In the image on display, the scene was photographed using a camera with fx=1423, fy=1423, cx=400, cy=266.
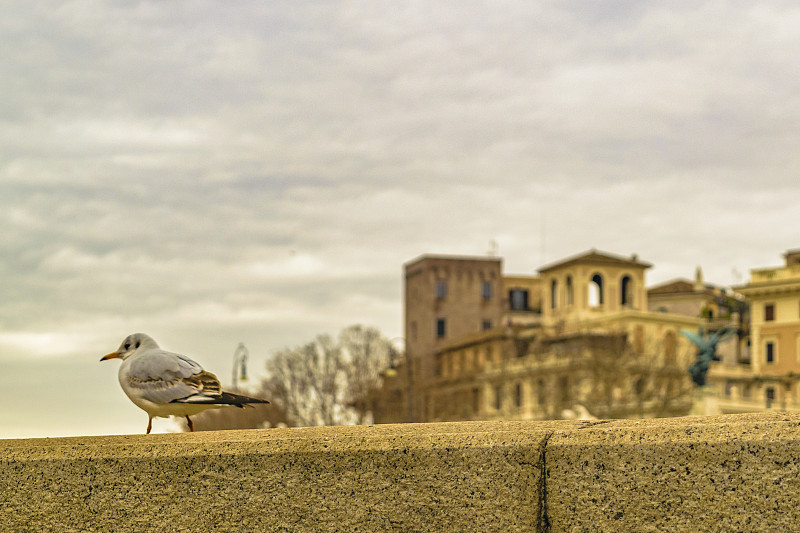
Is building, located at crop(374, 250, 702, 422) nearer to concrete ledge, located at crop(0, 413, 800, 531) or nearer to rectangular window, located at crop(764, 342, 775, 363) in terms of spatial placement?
rectangular window, located at crop(764, 342, 775, 363)

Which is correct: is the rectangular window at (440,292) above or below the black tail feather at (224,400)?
above

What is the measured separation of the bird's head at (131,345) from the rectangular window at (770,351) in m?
93.1

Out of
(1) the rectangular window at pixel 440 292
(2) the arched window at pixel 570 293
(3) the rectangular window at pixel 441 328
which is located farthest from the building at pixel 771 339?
(1) the rectangular window at pixel 440 292

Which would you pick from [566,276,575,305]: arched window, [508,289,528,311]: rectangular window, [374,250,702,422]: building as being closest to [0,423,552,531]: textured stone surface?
[374,250,702,422]: building

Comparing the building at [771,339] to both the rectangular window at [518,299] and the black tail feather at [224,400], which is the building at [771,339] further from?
the black tail feather at [224,400]

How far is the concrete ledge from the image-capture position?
197 inches

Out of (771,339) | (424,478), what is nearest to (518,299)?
(771,339)

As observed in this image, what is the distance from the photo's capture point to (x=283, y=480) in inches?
216

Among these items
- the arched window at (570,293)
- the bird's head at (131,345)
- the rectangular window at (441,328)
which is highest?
the arched window at (570,293)

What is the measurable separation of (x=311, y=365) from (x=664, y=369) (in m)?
20.3

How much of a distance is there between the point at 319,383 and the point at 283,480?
75653mm

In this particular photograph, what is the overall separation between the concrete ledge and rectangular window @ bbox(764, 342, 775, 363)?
93.6m

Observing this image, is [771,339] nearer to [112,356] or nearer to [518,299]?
[518,299]

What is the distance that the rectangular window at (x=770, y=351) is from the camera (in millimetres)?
95688
